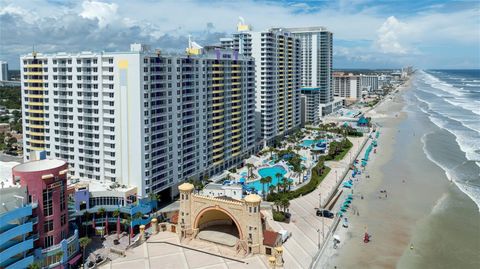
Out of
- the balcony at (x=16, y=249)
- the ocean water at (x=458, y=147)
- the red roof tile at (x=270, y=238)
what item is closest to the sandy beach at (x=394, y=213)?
the ocean water at (x=458, y=147)

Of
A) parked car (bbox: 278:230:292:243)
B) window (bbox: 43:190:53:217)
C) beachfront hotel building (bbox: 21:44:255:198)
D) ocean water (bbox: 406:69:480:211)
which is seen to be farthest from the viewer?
ocean water (bbox: 406:69:480:211)

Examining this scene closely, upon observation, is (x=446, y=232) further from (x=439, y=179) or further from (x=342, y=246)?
(x=439, y=179)

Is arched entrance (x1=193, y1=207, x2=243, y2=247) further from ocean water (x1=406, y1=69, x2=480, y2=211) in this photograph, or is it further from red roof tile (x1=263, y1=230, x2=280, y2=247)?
ocean water (x1=406, y1=69, x2=480, y2=211)

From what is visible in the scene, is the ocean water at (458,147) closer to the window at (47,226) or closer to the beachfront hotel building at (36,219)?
the beachfront hotel building at (36,219)

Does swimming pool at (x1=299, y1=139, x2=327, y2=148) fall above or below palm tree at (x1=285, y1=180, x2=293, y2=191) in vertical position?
above

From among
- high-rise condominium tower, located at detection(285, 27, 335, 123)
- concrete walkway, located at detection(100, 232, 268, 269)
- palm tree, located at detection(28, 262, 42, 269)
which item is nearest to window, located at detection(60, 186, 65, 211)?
palm tree, located at detection(28, 262, 42, 269)

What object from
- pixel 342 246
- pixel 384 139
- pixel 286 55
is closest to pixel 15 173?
pixel 342 246

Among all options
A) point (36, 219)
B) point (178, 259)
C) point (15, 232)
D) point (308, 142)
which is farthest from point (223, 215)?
point (308, 142)
